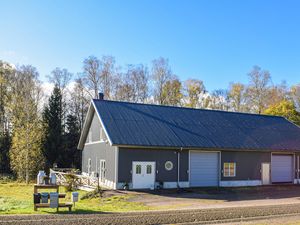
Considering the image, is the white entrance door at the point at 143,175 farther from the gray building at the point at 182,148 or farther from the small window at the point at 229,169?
the small window at the point at 229,169

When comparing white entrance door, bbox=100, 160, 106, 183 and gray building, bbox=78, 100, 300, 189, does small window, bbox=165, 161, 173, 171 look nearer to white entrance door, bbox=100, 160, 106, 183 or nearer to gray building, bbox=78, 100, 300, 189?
gray building, bbox=78, 100, 300, 189

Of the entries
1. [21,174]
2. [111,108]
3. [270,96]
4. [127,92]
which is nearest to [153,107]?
[111,108]

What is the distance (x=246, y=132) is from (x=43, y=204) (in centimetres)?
1952

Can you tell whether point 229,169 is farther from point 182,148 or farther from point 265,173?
point 182,148

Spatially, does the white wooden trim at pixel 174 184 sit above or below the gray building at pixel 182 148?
below

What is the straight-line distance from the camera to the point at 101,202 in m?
18.4

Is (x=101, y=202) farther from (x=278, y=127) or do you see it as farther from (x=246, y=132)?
(x=278, y=127)

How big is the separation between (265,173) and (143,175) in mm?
10564

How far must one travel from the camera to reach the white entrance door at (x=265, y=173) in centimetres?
2805

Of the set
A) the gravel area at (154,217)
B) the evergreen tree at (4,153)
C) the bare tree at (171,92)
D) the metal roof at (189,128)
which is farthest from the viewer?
the bare tree at (171,92)

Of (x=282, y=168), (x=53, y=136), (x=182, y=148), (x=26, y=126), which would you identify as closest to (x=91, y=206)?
(x=182, y=148)

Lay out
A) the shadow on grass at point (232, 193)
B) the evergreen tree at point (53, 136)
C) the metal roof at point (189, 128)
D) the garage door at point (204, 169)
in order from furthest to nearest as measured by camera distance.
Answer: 1. the evergreen tree at point (53, 136)
2. the garage door at point (204, 169)
3. the metal roof at point (189, 128)
4. the shadow on grass at point (232, 193)

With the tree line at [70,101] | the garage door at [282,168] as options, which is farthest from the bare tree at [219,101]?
the garage door at [282,168]

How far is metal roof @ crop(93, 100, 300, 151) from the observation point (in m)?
24.1
